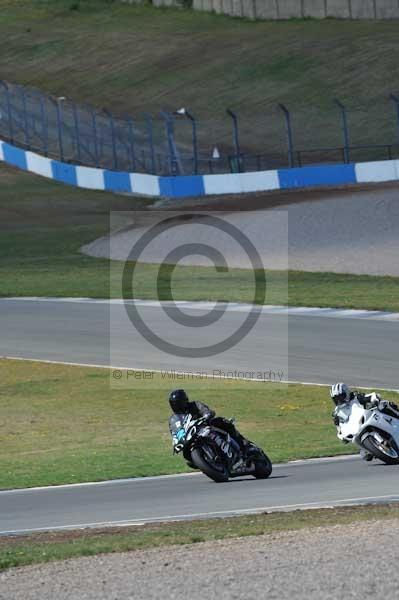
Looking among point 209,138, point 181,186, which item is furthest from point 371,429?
point 209,138

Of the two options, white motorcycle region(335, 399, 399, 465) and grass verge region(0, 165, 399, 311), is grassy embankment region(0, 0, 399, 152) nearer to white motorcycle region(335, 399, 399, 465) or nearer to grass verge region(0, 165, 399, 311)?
grass verge region(0, 165, 399, 311)

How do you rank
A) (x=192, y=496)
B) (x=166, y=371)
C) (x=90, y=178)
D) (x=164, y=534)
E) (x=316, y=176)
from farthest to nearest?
1. (x=90, y=178)
2. (x=316, y=176)
3. (x=166, y=371)
4. (x=192, y=496)
5. (x=164, y=534)

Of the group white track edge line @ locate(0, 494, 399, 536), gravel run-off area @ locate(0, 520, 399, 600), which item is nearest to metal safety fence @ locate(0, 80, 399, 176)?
white track edge line @ locate(0, 494, 399, 536)

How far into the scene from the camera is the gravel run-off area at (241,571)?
8922 millimetres

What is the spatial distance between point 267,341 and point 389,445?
11.0 m

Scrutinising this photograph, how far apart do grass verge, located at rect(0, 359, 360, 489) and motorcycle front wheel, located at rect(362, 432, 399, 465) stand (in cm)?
182

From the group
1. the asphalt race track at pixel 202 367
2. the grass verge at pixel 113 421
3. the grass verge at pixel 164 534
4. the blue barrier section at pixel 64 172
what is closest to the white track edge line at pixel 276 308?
the asphalt race track at pixel 202 367

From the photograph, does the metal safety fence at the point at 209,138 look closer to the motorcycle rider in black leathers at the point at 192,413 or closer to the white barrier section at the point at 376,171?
the white barrier section at the point at 376,171

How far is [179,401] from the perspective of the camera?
14.6 metres

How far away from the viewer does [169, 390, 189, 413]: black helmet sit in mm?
14570

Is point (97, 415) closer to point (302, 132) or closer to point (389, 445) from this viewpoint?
point (389, 445)

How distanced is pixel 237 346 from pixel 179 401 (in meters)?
11.5

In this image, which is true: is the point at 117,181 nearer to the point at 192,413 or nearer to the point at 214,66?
the point at 214,66

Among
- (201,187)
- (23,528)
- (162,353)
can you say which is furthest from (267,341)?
(201,187)
